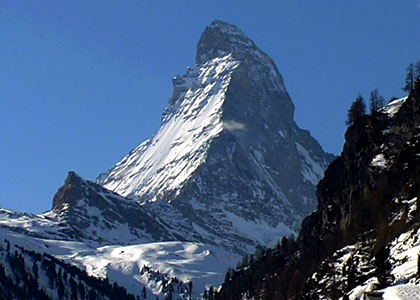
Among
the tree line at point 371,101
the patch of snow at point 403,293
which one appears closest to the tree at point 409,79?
the tree line at point 371,101

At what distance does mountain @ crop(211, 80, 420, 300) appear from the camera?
267 feet

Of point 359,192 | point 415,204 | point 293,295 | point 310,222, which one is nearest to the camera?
point 415,204

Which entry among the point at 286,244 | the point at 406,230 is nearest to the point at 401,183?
the point at 406,230

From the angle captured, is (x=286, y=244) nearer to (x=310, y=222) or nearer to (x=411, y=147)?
(x=310, y=222)

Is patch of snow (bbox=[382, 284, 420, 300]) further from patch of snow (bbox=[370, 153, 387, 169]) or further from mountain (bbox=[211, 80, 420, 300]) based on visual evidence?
patch of snow (bbox=[370, 153, 387, 169])

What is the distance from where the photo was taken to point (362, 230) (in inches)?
4742

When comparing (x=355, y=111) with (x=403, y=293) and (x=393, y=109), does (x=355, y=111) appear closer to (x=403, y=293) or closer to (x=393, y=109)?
(x=393, y=109)

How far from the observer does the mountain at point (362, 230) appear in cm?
8150

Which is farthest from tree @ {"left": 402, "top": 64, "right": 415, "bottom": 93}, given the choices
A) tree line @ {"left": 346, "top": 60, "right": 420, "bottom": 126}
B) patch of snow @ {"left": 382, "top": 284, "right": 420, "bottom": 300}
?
patch of snow @ {"left": 382, "top": 284, "right": 420, "bottom": 300}

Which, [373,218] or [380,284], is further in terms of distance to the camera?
[373,218]

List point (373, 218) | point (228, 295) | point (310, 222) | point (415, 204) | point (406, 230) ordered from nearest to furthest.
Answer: point (406, 230), point (415, 204), point (373, 218), point (310, 222), point (228, 295)

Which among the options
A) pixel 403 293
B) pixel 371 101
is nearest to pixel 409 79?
pixel 371 101

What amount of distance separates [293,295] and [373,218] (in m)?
16.7

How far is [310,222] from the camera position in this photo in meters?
169
